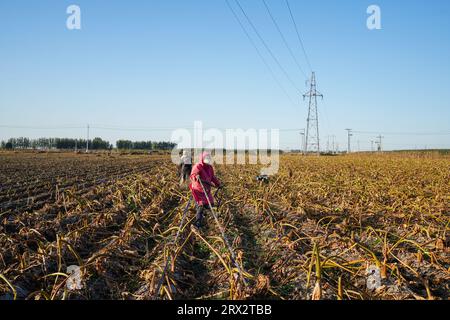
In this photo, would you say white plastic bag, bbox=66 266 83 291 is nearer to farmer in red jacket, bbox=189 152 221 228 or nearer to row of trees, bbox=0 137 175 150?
farmer in red jacket, bbox=189 152 221 228

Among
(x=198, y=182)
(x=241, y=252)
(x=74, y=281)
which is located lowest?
(x=74, y=281)

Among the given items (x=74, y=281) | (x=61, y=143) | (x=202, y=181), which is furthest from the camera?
(x=61, y=143)

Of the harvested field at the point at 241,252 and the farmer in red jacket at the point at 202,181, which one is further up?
the farmer in red jacket at the point at 202,181

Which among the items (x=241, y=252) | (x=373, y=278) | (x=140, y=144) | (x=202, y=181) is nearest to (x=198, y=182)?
(x=202, y=181)

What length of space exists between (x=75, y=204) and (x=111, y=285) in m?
5.16

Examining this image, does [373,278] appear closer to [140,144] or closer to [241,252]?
[241,252]

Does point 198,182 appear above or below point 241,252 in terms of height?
above

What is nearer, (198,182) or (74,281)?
(74,281)

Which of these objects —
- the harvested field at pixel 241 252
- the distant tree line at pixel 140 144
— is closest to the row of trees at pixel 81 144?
the distant tree line at pixel 140 144

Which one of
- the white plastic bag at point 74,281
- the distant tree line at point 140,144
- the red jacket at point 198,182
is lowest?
the white plastic bag at point 74,281

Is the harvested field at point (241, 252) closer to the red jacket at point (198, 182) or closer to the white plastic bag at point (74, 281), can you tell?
the white plastic bag at point (74, 281)
